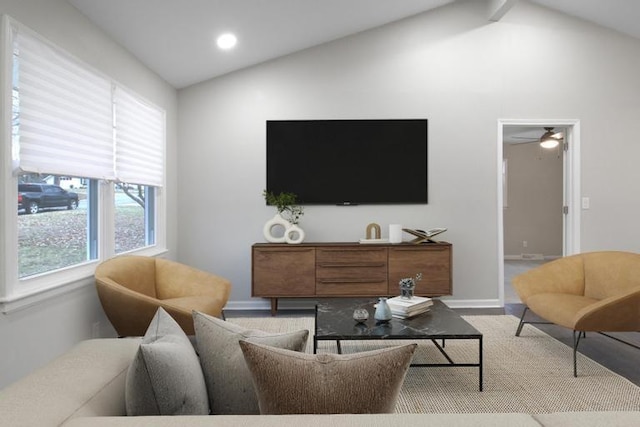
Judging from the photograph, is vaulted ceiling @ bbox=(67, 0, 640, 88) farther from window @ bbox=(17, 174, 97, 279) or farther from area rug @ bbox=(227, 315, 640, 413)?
area rug @ bbox=(227, 315, 640, 413)

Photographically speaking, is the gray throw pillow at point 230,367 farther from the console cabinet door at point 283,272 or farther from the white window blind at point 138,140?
the console cabinet door at point 283,272

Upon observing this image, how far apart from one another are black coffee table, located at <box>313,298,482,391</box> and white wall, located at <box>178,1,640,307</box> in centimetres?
190

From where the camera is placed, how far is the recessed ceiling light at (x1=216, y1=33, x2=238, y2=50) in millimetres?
3928

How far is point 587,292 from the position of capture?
3555 millimetres

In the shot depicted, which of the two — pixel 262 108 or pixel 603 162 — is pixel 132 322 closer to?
pixel 262 108

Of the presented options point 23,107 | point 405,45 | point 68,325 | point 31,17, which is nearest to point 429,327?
point 68,325

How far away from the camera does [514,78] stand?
4.83 metres

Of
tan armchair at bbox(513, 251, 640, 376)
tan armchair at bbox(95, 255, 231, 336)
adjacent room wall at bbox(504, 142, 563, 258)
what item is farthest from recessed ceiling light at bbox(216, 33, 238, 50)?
adjacent room wall at bbox(504, 142, 563, 258)

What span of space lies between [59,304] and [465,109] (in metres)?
4.11

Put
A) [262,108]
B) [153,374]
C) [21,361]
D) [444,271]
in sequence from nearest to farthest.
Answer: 1. [153,374]
2. [21,361]
3. [444,271]
4. [262,108]

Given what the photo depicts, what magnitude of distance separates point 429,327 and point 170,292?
1972 mm

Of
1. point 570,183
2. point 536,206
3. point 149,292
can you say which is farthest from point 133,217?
point 536,206

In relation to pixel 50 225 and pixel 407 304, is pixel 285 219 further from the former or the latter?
pixel 50 225

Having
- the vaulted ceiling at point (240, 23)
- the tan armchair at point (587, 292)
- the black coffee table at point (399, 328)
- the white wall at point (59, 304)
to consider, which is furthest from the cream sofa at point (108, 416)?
the vaulted ceiling at point (240, 23)
